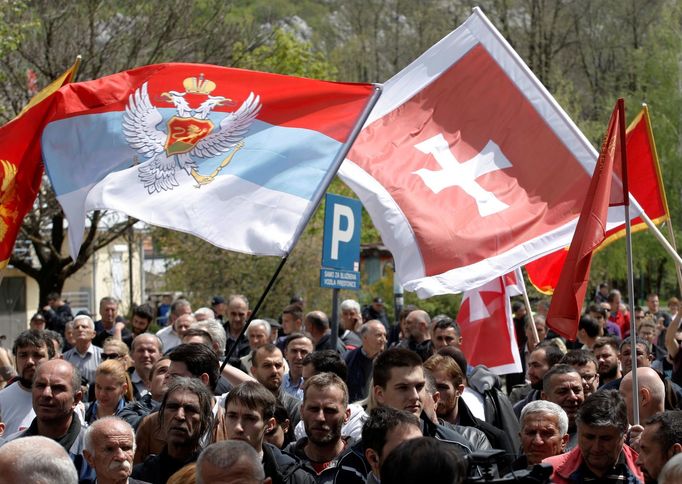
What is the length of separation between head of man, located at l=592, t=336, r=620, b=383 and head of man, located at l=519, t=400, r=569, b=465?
306 centimetres

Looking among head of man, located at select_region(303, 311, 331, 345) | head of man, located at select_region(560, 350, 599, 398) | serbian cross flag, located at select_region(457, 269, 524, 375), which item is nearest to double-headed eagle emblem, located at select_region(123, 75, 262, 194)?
head of man, located at select_region(560, 350, 599, 398)

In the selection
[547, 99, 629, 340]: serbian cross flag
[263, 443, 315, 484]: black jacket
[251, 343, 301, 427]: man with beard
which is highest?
[547, 99, 629, 340]: serbian cross flag

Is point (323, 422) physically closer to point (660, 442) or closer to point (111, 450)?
point (111, 450)

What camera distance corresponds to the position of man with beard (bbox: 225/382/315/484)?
6199mm

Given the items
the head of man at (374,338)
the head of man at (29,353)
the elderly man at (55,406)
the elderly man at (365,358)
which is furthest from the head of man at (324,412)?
the head of man at (374,338)

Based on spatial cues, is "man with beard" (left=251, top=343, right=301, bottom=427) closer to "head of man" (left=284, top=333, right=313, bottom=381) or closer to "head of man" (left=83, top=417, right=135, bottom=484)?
"head of man" (left=284, top=333, right=313, bottom=381)

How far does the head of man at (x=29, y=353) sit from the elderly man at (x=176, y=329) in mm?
2153

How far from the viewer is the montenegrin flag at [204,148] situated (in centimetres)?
777

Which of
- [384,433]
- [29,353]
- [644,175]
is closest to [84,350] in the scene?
[29,353]

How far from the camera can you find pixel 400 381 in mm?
6441

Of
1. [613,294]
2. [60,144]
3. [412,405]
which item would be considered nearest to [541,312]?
A: [613,294]

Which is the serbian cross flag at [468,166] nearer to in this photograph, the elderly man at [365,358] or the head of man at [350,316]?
the elderly man at [365,358]

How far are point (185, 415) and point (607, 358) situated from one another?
4.70m

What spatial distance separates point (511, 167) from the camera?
9.00 meters
